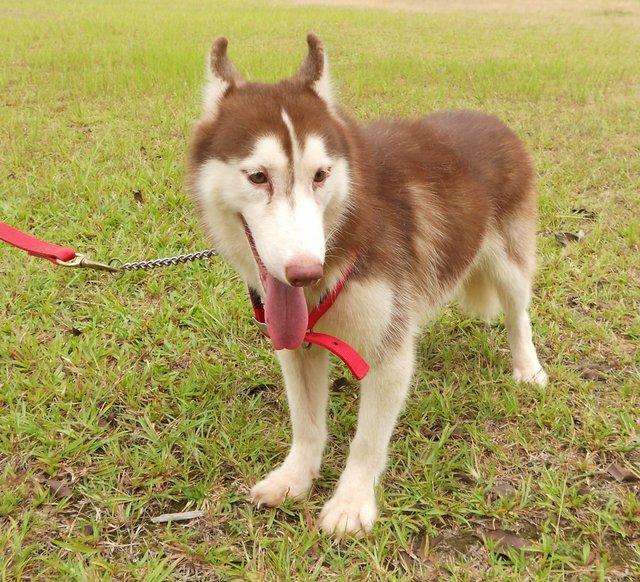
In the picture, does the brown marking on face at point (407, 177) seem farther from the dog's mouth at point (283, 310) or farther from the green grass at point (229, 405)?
the green grass at point (229, 405)

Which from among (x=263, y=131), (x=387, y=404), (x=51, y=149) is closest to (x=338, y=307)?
(x=387, y=404)

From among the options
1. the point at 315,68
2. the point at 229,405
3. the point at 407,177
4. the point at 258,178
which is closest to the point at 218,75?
the point at 315,68

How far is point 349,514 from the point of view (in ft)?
7.83

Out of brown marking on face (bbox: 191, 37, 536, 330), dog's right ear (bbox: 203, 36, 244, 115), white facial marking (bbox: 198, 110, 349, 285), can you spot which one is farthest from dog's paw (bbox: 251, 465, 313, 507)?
dog's right ear (bbox: 203, 36, 244, 115)

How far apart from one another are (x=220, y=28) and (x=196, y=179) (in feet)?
38.1

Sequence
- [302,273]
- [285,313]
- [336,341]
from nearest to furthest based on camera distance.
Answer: [302,273] < [285,313] < [336,341]

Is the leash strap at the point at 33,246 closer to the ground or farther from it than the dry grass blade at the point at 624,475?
farther from it

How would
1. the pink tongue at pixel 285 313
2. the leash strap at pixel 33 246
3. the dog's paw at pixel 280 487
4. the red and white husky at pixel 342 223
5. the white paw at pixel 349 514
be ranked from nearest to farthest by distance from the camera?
the red and white husky at pixel 342 223, the pink tongue at pixel 285 313, the white paw at pixel 349 514, the dog's paw at pixel 280 487, the leash strap at pixel 33 246

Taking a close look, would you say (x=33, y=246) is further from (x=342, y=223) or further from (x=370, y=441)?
(x=370, y=441)

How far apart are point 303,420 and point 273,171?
44.1 inches

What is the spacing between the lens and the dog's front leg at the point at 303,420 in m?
2.56

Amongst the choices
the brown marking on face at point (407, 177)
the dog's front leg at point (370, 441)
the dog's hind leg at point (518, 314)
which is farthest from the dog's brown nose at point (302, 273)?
the dog's hind leg at point (518, 314)

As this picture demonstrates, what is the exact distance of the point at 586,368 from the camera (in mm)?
3303

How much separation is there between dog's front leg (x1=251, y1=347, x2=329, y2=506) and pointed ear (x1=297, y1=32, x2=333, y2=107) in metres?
1.04
